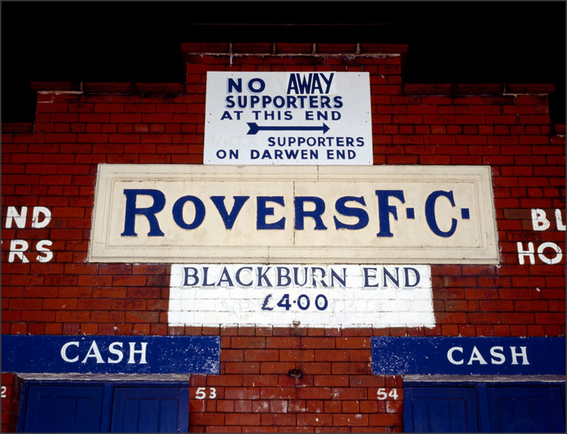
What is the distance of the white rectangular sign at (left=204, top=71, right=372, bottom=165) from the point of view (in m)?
6.10

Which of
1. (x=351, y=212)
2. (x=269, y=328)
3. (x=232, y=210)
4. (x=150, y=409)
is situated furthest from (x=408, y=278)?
(x=150, y=409)

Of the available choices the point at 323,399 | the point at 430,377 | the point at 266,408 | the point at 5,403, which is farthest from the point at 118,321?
the point at 430,377

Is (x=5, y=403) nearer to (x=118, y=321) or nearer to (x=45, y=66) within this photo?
(x=118, y=321)

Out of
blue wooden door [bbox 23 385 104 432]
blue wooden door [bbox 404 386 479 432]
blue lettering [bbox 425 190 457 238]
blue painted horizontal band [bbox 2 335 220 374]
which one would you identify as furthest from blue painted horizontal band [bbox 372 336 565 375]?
blue wooden door [bbox 23 385 104 432]

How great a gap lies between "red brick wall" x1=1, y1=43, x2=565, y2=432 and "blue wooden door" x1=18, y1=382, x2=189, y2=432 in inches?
6.4

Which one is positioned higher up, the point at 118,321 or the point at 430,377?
the point at 118,321

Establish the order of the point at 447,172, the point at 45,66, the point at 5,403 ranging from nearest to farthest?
the point at 5,403 < the point at 447,172 < the point at 45,66

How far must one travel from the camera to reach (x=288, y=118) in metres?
6.28

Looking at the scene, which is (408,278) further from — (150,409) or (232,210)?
(150,409)

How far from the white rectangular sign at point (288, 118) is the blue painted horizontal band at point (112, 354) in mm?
1872

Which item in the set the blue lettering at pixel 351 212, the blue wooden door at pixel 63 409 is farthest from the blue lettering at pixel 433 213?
the blue wooden door at pixel 63 409

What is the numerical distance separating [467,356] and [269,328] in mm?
1830

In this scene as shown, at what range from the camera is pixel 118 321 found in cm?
552

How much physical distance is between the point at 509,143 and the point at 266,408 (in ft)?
11.9
